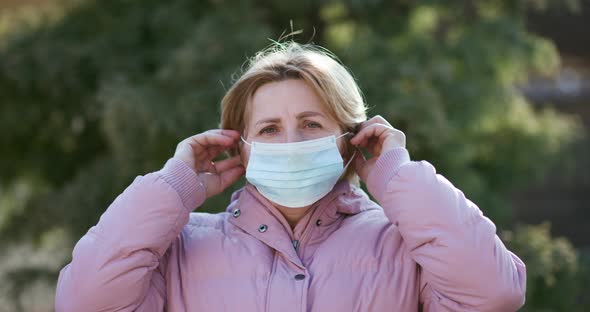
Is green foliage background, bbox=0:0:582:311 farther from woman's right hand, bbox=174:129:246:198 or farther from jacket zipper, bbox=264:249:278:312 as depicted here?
jacket zipper, bbox=264:249:278:312

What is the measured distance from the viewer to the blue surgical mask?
2.25 m

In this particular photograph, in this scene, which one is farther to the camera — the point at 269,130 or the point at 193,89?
the point at 193,89

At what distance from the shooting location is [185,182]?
7.25ft

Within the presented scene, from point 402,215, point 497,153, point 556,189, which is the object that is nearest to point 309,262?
point 402,215

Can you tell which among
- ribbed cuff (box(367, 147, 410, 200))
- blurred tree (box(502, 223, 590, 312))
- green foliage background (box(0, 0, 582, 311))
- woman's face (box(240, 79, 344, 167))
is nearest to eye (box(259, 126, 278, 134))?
woman's face (box(240, 79, 344, 167))

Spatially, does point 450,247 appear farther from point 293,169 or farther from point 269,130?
point 269,130

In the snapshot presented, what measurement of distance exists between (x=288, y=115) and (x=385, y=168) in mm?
341

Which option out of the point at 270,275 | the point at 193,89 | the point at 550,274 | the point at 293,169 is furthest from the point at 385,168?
the point at 193,89

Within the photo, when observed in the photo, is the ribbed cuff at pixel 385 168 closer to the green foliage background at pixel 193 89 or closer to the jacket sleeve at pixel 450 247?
the jacket sleeve at pixel 450 247

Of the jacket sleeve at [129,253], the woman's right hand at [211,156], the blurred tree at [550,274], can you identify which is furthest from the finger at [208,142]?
the blurred tree at [550,274]

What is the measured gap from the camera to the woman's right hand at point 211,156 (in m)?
2.35

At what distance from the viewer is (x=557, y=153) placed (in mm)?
5129

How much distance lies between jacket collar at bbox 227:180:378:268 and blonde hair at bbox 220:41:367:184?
0.14 meters

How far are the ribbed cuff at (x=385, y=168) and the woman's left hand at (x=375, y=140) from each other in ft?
0.11
